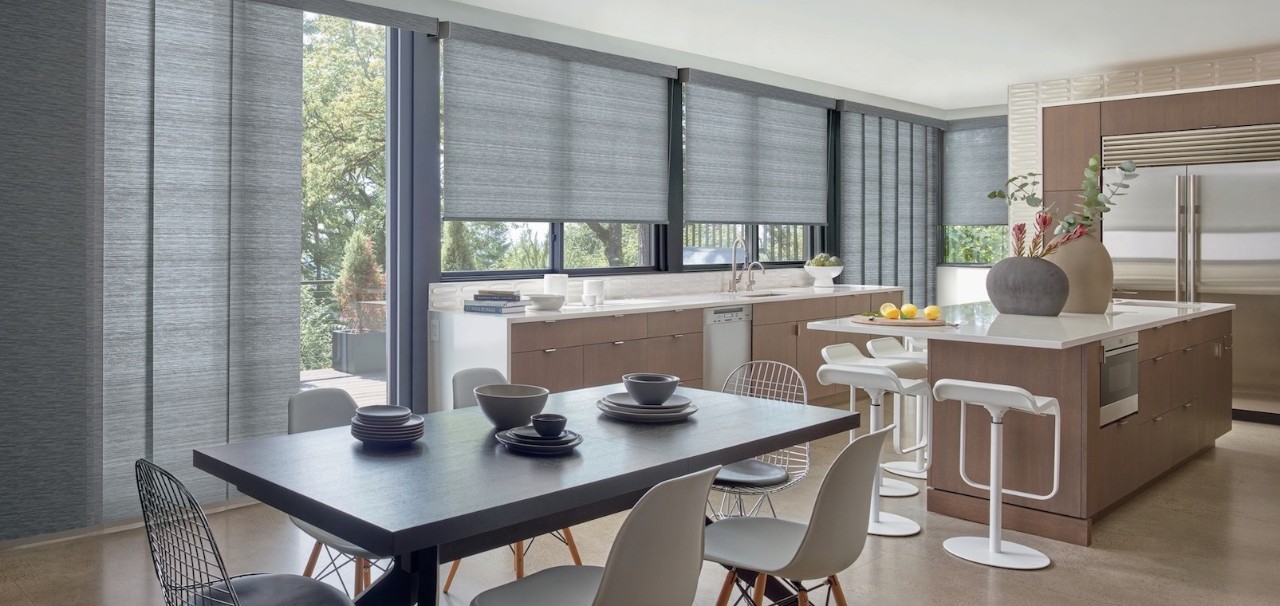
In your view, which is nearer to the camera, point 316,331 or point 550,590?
point 550,590

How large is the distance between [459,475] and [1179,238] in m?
6.35

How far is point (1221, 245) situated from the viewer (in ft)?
21.8

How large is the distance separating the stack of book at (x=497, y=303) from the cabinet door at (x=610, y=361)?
0.44 meters

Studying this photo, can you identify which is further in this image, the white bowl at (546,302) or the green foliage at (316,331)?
the green foliage at (316,331)

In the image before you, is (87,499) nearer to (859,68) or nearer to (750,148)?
(750,148)

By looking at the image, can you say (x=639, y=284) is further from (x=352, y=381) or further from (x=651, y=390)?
(x=651, y=390)

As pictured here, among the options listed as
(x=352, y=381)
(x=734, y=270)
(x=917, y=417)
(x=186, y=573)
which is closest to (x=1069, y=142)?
(x=734, y=270)

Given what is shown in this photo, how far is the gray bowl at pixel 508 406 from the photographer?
252 centimetres

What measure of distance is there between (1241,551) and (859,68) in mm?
4448

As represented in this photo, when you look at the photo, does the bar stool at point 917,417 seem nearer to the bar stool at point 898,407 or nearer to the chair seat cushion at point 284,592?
the bar stool at point 898,407

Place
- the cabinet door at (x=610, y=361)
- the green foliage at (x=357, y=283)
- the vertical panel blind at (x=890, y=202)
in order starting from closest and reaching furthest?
the cabinet door at (x=610, y=361)
the green foliage at (x=357, y=283)
the vertical panel blind at (x=890, y=202)

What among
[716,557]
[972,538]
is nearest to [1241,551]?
[972,538]

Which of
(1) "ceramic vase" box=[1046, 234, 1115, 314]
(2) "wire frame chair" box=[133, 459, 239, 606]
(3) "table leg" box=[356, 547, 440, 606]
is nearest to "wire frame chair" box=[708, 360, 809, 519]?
(3) "table leg" box=[356, 547, 440, 606]

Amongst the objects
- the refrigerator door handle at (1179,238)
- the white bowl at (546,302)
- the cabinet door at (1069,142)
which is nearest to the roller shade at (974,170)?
the cabinet door at (1069,142)
